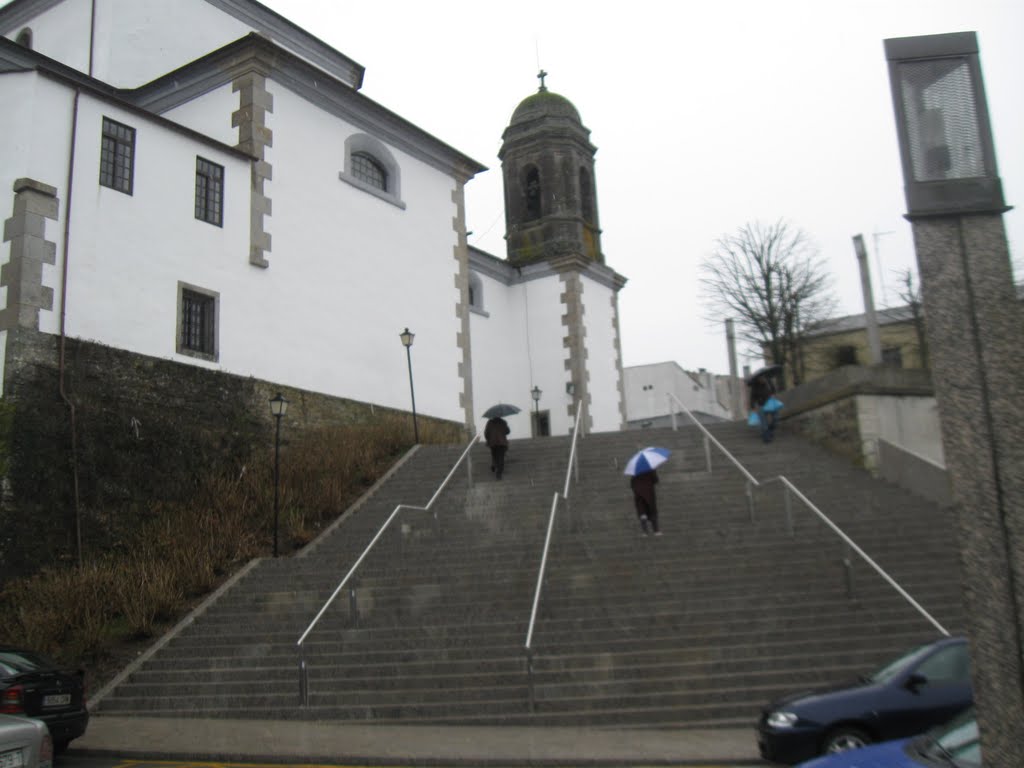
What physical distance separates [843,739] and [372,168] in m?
19.5

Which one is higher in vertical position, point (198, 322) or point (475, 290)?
point (475, 290)

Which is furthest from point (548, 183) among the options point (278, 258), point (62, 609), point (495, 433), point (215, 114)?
point (62, 609)

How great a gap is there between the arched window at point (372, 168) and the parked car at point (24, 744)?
17160 mm

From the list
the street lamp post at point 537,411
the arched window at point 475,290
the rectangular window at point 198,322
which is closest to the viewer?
the rectangular window at point 198,322

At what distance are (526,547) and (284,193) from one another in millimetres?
10655

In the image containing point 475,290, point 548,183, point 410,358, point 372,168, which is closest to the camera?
point 410,358

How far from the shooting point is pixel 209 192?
19016 mm

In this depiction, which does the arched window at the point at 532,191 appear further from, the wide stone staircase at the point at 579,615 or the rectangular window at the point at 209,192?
the wide stone staircase at the point at 579,615

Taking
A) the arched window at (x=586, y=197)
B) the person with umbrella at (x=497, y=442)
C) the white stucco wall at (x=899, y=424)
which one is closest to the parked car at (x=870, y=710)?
the white stucco wall at (x=899, y=424)

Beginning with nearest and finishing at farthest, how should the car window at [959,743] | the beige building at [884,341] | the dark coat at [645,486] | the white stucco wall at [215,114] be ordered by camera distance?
the car window at [959,743] < the dark coat at [645,486] < the white stucco wall at [215,114] < the beige building at [884,341]

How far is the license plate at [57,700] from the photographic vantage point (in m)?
9.12

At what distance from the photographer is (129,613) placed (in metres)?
12.9

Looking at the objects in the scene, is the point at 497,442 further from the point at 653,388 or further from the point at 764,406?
the point at 653,388

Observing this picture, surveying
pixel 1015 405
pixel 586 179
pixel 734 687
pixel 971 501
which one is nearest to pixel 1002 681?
pixel 971 501
